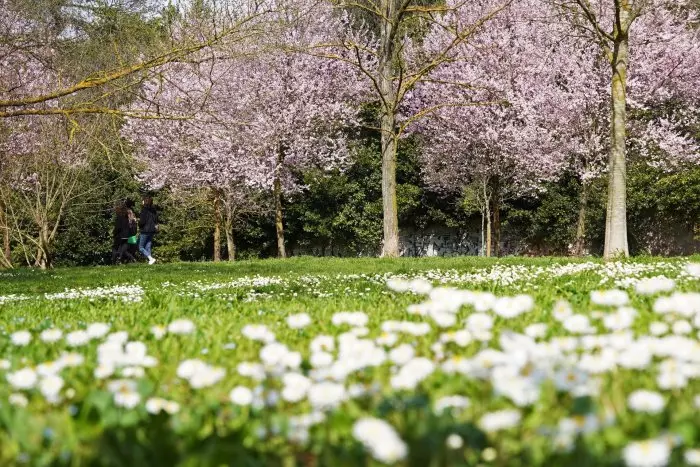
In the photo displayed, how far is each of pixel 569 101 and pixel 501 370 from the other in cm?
2279

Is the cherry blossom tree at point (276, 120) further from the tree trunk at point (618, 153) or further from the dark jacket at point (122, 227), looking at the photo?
the tree trunk at point (618, 153)

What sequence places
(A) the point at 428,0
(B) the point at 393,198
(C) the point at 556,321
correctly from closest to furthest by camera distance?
(C) the point at 556,321 < (B) the point at 393,198 < (A) the point at 428,0

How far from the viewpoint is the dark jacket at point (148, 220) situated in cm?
1995

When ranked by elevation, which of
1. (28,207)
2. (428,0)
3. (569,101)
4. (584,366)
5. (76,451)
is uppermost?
(428,0)

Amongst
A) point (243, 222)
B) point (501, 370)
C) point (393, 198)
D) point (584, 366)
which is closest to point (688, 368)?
point (584, 366)

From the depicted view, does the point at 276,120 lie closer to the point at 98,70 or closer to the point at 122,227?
the point at 122,227

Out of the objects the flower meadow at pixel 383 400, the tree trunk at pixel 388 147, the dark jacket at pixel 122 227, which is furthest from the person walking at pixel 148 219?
the flower meadow at pixel 383 400

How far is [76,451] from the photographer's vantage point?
171 cm

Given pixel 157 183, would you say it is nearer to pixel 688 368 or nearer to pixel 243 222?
pixel 243 222

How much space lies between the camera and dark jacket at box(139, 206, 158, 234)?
19953 mm

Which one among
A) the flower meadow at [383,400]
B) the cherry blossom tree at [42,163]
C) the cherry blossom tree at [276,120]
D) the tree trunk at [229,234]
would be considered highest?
the cherry blossom tree at [276,120]

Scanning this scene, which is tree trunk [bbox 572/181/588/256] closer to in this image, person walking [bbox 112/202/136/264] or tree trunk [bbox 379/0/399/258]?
tree trunk [bbox 379/0/399/258]

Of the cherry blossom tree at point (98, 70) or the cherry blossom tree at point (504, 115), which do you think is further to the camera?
the cherry blossom tree at point (504, 115)

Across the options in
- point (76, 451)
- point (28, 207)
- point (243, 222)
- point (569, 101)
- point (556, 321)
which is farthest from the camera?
point (243, 222)
